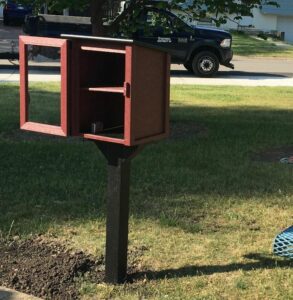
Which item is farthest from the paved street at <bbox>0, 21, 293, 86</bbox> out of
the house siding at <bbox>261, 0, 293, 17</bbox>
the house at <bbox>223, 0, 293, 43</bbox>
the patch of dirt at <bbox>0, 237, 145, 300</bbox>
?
the house at <bbox>223, 0, 293, 43</bbox>

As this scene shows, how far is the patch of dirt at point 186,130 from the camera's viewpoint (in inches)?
325

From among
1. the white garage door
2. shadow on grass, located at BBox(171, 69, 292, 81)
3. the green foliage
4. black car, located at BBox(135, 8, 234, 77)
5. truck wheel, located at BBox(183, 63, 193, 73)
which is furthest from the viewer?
the white garage door

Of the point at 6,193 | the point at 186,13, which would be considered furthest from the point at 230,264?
the point at 186,13

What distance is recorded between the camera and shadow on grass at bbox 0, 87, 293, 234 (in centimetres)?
494

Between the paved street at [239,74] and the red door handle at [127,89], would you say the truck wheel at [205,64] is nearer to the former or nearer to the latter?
the paved street at [239,74]

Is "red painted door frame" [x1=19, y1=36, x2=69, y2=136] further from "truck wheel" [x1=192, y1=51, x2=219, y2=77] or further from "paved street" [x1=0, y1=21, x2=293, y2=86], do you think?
"truck wheel" [x1=192, y1=51, x2=219, y2=77]

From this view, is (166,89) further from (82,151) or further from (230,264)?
(82,151)

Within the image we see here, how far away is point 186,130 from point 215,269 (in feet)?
15.7

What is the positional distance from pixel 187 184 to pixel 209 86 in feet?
30.0

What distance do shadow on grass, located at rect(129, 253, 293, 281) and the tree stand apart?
4012 millimetres

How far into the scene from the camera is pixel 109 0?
8.37m

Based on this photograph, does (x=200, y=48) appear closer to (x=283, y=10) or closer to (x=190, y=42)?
(x=190, y=42)

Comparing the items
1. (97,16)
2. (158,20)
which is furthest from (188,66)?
(97,16)

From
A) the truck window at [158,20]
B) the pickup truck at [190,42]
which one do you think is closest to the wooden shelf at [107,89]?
the truck window at [158,20]
